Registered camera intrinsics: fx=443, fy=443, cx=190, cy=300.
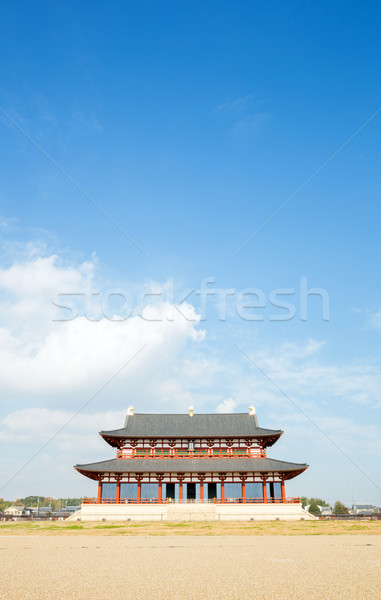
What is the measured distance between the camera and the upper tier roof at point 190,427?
163ft

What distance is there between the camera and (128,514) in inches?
1715

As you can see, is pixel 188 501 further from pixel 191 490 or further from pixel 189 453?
pixel 189 453

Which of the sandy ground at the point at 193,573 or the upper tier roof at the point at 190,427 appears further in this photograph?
the upper tier roof at the point at 190,427

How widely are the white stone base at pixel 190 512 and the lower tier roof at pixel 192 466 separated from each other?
10.6 ft

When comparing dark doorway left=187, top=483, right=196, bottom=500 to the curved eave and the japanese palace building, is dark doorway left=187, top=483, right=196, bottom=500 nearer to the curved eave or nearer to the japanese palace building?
the japanese palace building

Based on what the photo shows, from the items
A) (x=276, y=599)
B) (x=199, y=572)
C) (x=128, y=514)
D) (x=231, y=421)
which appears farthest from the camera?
(x=231, y=421)

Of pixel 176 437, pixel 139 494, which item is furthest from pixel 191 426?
pixel 139 494

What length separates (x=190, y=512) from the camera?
140ft

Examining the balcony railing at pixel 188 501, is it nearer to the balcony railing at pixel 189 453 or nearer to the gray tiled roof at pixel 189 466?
the gray tiled roof at pixel 189 466

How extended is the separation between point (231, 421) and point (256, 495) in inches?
392

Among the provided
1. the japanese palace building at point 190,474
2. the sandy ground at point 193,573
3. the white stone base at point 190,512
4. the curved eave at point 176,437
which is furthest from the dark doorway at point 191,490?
the sandy ground at point 193,573

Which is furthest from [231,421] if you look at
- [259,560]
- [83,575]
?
[83,575]

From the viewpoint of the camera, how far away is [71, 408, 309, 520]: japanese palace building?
43.8 metres

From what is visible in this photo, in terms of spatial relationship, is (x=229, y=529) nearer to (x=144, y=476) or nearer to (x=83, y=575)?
(x=144, y=476)
